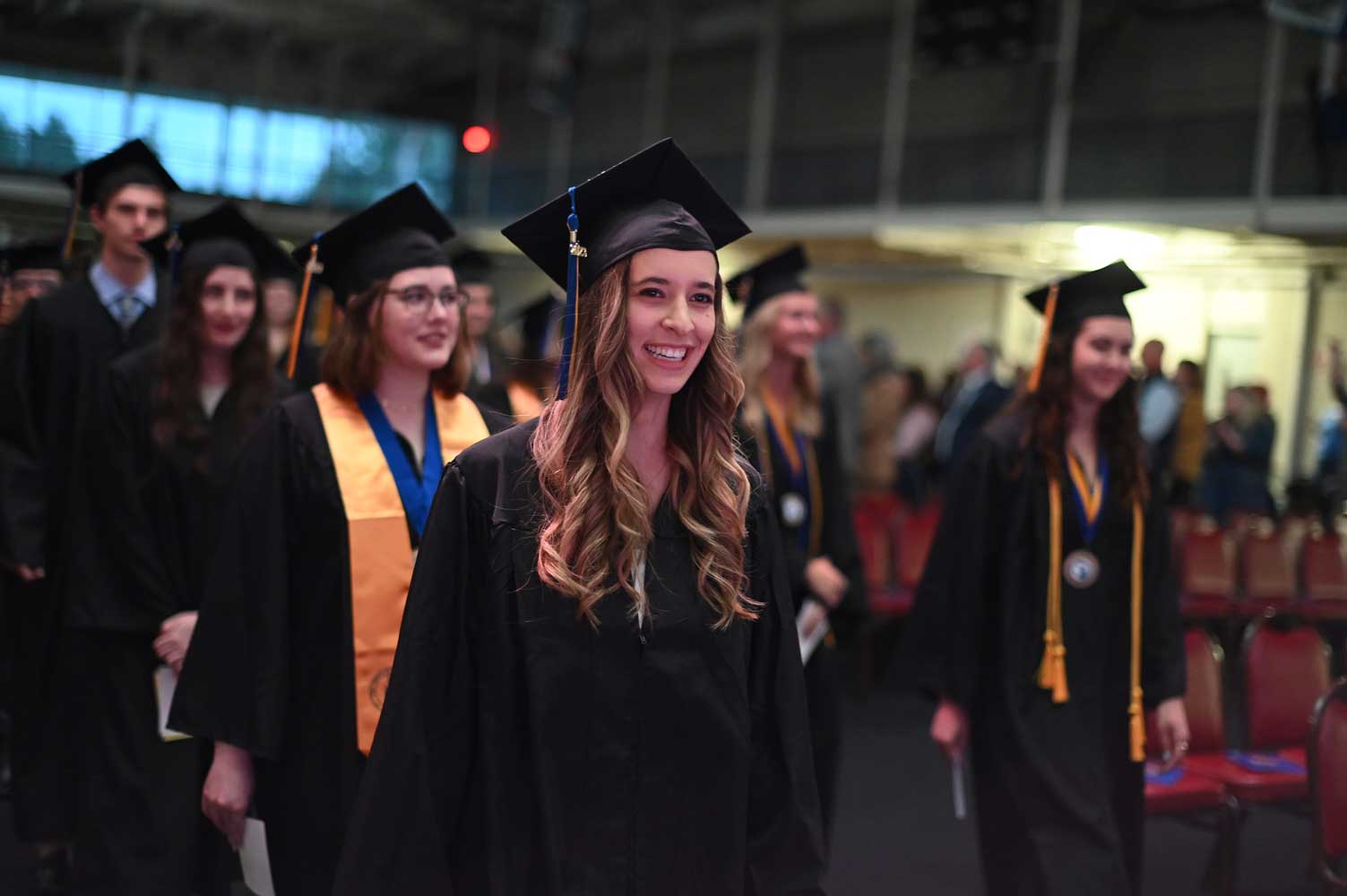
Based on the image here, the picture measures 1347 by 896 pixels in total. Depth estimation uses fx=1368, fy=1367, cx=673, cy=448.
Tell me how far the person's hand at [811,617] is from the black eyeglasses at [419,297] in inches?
70.0

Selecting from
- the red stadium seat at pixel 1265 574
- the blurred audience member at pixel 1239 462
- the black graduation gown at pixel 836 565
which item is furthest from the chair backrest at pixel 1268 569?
the black graduation gown at pixel 836 565

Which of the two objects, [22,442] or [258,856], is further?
[22,442]

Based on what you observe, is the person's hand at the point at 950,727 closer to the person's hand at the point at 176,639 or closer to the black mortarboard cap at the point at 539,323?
the person's hand at the point at 176,639

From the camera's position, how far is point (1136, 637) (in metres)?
3.86

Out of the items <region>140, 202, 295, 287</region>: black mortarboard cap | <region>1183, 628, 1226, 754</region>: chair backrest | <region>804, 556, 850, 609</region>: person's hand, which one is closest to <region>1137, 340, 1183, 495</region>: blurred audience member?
<region>1183, 628, 1226, 754</region>: chair backrest

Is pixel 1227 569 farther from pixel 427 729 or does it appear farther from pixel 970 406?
pixel 427 729

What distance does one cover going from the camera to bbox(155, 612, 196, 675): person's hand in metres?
3.73

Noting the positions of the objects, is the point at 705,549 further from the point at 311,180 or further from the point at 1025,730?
the point at 311,180

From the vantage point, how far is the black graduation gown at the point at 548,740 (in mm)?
1996

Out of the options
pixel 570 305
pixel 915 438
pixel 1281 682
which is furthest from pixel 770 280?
pixel 915 438

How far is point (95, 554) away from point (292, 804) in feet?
4.78

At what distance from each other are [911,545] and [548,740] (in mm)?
6319

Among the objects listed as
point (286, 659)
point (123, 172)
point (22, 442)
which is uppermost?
point (123, 172)

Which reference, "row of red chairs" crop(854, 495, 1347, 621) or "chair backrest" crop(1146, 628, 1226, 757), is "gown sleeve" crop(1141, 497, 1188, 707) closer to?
"chair backrest" crop(1146, 628, 1226, 757)
